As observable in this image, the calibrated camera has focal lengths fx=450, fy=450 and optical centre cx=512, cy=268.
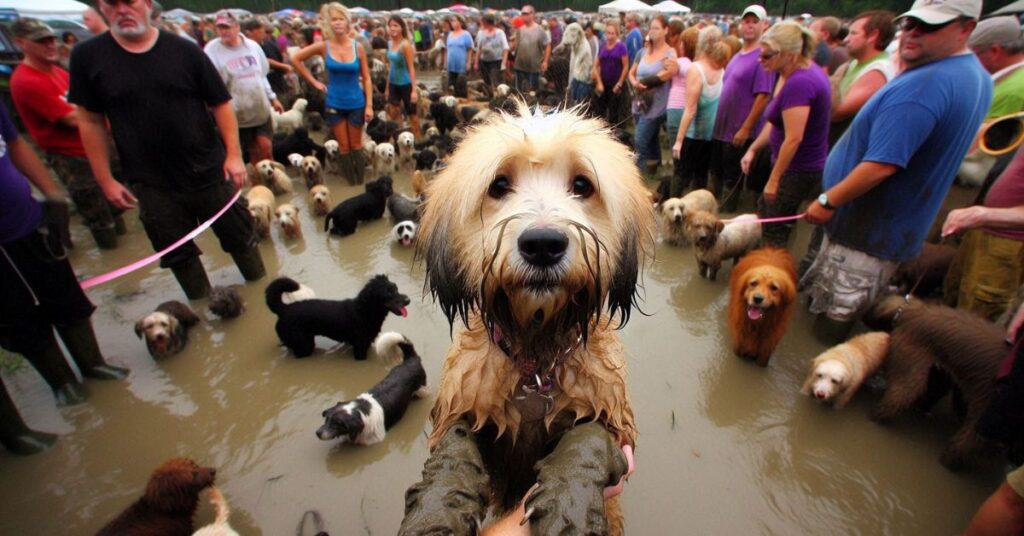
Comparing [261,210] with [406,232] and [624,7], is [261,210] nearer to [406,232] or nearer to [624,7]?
[406,232]

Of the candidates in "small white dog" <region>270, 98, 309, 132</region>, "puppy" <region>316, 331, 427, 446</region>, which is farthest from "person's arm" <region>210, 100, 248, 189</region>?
"small white dog" <region>270, 98, 309, 132</region>

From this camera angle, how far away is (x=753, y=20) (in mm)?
5469

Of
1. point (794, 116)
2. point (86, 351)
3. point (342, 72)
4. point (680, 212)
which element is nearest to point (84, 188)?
point (86, 351)

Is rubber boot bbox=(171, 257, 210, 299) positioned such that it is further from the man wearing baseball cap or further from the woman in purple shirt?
the woman in purple shirt

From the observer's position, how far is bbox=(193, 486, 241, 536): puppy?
7.79ft

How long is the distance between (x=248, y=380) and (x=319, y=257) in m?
2.37

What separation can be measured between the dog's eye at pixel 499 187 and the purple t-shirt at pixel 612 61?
8.16m

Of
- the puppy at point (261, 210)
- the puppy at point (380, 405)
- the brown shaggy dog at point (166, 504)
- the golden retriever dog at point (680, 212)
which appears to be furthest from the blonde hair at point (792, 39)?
the puppy at point (261, 210)

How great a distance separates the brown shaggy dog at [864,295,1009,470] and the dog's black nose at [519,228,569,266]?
118 inches

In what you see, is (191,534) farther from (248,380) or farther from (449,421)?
(449,421)

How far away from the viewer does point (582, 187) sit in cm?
168

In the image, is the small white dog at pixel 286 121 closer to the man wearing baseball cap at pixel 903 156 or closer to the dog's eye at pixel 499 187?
the dog's eye at pixel 499 187

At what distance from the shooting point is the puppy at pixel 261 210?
5.90 m

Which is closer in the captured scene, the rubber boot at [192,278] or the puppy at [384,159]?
the rubber boot at [192,278]
